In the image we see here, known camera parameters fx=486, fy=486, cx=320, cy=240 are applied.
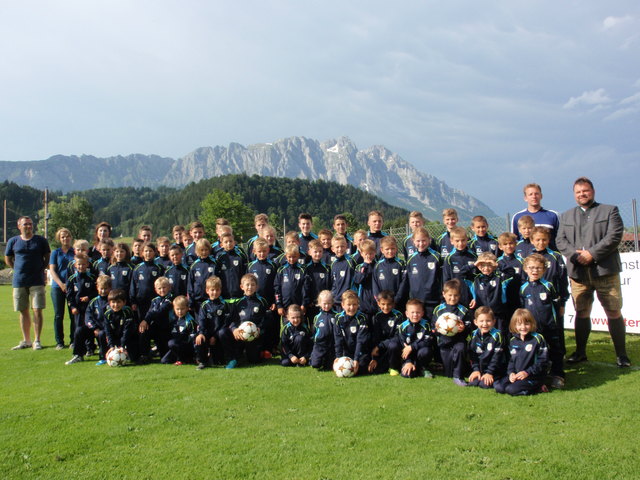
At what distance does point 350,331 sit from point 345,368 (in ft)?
1.93

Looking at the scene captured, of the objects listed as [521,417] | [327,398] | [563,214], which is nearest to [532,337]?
[521,417]

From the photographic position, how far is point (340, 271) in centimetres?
752

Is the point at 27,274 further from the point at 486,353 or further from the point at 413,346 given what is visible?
the point at 486,353

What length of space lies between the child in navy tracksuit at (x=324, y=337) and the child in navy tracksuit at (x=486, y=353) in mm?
1922

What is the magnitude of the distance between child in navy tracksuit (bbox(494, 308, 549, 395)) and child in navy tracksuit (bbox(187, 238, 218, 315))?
4.57 meters

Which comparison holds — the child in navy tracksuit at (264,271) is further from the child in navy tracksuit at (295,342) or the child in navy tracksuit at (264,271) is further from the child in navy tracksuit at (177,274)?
the child in navy tracksuit at (177,274)

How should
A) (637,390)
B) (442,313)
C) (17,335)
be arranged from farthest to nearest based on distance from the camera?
(17,335) < (442,313) < (637,390)

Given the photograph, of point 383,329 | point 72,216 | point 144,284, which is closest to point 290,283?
point 383,329

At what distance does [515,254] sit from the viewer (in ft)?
21.7

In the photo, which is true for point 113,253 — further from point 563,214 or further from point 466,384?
point 563,214

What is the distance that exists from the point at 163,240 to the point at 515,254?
18.9ft

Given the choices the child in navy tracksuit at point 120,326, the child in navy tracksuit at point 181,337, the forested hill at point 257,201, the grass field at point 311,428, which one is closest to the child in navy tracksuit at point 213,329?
the child in navy tracksuit at point 181,337

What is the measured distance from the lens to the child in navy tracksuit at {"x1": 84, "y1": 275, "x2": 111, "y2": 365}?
302 inches

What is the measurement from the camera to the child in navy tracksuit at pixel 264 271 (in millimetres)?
7871
